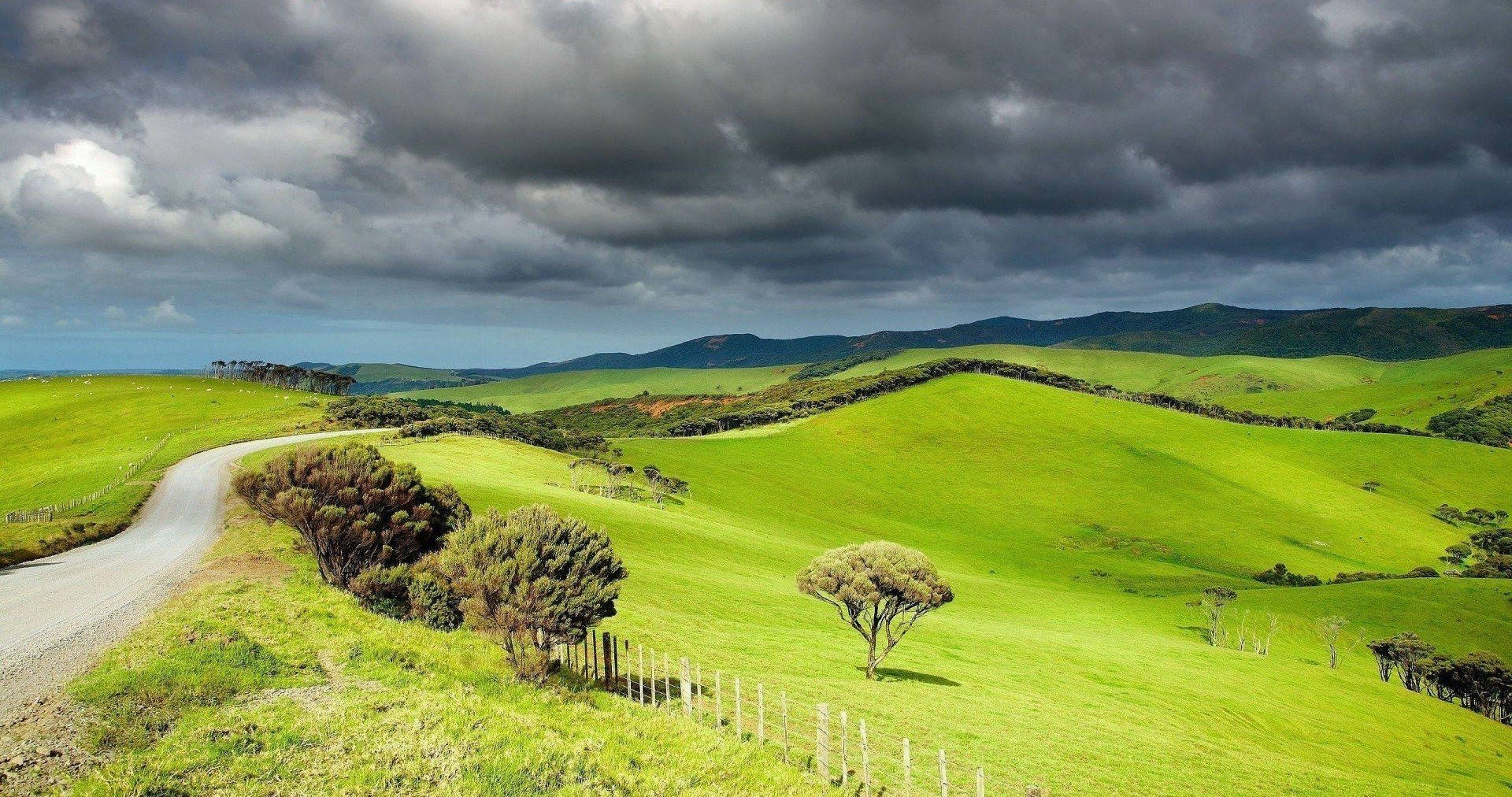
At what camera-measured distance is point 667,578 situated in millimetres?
54656

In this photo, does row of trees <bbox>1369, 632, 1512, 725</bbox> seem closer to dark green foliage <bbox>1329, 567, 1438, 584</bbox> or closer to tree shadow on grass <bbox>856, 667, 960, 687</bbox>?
dark green foliage <bbox>1329, 567, 1438, 584</bbox>

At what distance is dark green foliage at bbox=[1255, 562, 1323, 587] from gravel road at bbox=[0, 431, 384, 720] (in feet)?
404

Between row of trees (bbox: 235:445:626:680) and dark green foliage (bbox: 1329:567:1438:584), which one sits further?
dark green foliage (bbox: 1329:567:1438:584)

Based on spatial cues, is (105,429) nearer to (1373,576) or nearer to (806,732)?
(806,732)

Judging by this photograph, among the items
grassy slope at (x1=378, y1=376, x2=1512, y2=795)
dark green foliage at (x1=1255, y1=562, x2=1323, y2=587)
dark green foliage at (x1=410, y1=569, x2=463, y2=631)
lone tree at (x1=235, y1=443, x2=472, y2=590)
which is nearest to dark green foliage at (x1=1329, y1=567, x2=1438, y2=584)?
dark green foliage at (x1=1255, y1=562, x2=1323, y2=587)

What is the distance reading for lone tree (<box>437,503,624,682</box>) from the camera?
26.5 meters

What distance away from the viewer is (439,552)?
109 ft

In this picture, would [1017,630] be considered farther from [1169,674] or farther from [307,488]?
[307,488]

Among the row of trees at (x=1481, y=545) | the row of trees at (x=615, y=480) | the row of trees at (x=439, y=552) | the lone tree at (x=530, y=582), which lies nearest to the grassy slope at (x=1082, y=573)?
the row of trees at (x=1481, y=545)

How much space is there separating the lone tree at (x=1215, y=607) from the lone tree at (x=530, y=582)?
244 feet

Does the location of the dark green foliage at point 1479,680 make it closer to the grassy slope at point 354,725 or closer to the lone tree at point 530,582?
the grassy slope at point 354,725

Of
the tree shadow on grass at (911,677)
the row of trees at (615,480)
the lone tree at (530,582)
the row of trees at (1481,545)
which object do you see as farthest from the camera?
the row of trees at (1481,545)

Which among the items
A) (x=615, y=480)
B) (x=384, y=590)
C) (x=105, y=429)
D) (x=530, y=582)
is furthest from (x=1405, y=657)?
(x=105, y=429)

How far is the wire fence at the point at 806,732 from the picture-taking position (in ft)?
71.1
